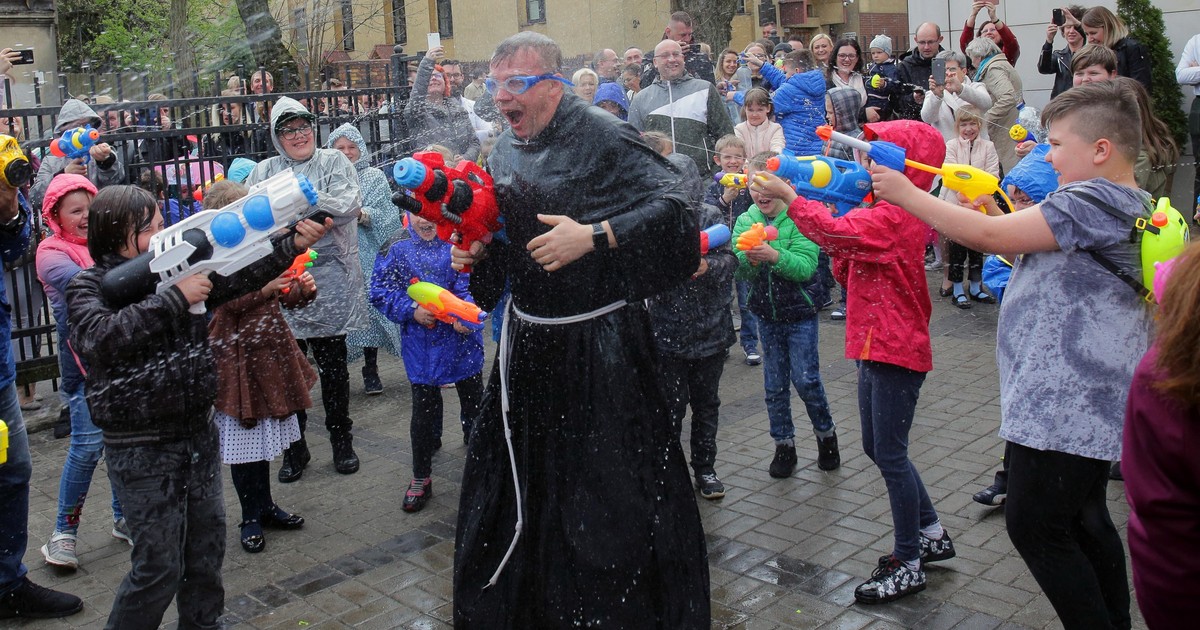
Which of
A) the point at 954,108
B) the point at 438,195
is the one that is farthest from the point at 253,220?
the point at 954,108

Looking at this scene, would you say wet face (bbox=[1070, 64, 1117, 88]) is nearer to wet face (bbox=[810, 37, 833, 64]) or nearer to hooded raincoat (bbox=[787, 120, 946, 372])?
hooded raincoat (bbox=[787, 120, 946, 372])

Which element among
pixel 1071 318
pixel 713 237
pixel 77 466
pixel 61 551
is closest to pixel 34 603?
pixel 61 551

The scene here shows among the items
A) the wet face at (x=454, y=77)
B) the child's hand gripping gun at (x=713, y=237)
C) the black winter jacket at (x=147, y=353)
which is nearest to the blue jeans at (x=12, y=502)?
the black winter jacket at (x=147, y=353)

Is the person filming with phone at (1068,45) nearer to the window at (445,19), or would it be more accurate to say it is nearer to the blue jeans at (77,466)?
the window at (445,19)

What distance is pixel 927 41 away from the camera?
11.7m

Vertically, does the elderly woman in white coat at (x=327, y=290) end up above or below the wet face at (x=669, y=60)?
below

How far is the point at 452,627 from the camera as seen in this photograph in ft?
14.8

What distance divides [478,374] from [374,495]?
92 cm

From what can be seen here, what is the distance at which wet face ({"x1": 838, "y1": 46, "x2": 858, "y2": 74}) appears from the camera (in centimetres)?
1199

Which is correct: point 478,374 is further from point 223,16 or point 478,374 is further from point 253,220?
point 223,16

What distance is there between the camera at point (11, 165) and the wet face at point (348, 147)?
3.39 meters

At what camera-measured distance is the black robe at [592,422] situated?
390 cm

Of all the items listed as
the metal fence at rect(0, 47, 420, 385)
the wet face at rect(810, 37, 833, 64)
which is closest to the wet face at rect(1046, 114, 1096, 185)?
the metal fence at rect(0, 47, 420, 385)

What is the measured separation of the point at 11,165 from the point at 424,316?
7.14 ft
